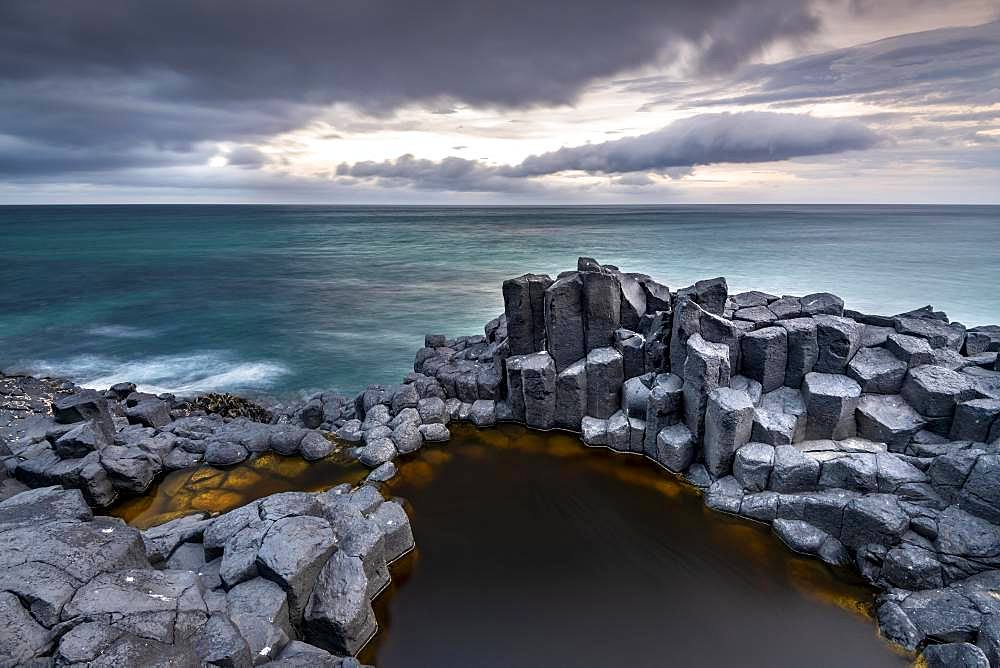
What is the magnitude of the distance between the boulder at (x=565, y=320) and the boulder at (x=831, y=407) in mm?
5649

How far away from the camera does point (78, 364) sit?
24.2 meters

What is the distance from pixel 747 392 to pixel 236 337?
25.9m

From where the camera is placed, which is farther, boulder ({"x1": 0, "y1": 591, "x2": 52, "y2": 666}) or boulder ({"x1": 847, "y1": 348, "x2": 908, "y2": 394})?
boulder ({"x1": 847, "y1": 348, "x2": 908, "y2": 394})

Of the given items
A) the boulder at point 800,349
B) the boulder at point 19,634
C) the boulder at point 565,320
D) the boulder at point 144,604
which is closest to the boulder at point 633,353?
the boulder at point 565,320

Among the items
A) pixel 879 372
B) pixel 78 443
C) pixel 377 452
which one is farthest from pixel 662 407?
pixel 78 443

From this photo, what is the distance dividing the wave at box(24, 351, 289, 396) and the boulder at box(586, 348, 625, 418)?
14227mm

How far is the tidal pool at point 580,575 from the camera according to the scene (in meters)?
7.82

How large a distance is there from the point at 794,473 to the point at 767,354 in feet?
9.47

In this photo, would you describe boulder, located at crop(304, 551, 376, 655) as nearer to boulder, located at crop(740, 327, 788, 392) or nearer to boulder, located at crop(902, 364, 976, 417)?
boulder, located at crop(740, 327, 788, 392)

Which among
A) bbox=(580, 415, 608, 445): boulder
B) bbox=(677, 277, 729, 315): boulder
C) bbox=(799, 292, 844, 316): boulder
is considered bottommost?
bbox=(580, 415, 608, 445): boulder

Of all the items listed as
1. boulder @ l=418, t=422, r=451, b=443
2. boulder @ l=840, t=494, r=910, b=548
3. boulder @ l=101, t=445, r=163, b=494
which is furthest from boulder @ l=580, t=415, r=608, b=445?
boulder @ l=101, t=445, r=163, b=494

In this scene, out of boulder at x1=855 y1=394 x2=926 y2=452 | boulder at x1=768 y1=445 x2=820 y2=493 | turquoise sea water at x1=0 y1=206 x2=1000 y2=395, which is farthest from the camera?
turquoise sea water at x1=0 y1=206 x2=1000 y2=395

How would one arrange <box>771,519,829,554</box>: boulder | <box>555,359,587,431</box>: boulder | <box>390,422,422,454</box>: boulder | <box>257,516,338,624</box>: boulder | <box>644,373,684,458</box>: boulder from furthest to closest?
<box>555,359,587,431</box>: boulder
<box>390,422,422,454</box>: boulder
<box>644,373,684,458</box>: boulder
<box>771,519,829,554</box>: boulder
<box>257,516,338,624</box>: boulder

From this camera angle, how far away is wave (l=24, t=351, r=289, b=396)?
69.6ft
